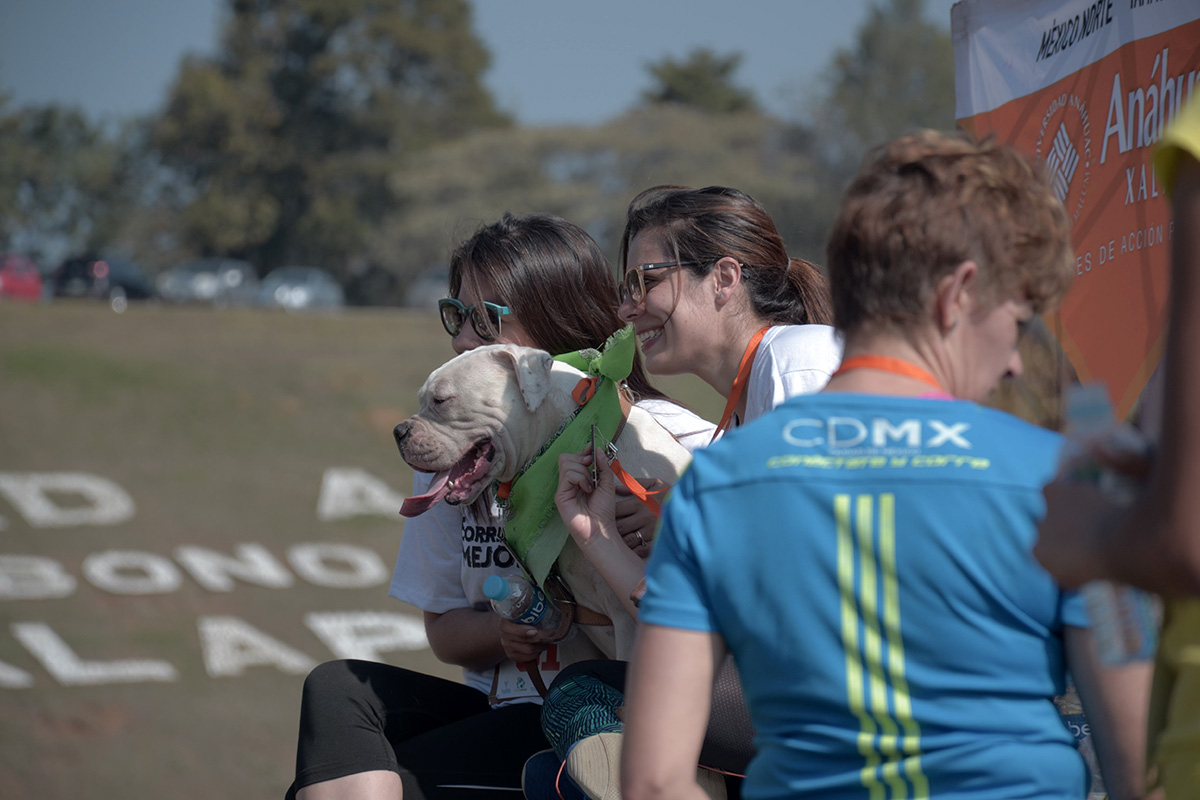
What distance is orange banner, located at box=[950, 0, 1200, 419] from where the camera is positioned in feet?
9.23

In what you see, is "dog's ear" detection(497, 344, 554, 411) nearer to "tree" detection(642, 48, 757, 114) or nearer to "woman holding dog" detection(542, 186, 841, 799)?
"woman holding dog" detection(542, 186, 841, 799)

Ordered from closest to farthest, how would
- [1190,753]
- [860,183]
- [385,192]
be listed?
[1190,753] → [860,183] → [385,192]

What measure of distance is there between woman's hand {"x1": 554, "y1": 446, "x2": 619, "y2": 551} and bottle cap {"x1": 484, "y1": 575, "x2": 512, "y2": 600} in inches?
13.6

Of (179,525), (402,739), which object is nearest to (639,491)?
(402,739)

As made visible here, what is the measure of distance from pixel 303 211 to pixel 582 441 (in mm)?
51312

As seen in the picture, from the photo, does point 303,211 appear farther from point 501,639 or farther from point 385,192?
point 501,639

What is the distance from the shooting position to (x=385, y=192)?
51.6 metres

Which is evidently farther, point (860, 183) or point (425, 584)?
point (425, 584)

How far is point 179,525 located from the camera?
1549cm

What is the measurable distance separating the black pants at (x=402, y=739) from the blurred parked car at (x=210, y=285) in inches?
1314

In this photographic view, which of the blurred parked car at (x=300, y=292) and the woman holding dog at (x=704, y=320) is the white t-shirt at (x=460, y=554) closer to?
the woman holding dog at (x=704, y=320)

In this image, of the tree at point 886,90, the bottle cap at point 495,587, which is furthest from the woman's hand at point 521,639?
the tree at point 886,90

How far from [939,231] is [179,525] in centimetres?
1547

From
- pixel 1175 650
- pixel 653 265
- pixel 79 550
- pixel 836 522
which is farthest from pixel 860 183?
pixel 79 550
